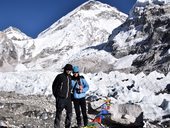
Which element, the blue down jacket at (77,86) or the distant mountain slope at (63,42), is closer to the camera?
the blue down jacket at (77,86)

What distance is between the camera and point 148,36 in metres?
96.0

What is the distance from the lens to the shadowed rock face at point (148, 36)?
78.4m

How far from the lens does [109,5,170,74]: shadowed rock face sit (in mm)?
78450

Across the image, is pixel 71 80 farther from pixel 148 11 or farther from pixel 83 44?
pixel 83 44

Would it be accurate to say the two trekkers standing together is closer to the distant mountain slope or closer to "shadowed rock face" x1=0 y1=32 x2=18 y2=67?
the distant mountain slope

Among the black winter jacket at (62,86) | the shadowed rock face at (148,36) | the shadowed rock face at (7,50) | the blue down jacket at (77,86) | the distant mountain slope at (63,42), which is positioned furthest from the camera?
the distant mountain slope at (63,42)

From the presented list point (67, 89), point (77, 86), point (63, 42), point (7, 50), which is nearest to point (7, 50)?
point (7, 50)

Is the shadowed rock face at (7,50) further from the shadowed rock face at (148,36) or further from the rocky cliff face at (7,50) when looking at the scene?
the shadowed rock face at (148,36)

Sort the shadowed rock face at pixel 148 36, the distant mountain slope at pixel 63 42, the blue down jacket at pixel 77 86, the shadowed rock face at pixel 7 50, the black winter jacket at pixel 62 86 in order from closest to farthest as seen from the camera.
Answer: the black winter jacket at pixel 62 86, the blue down jacket at pixel 77 86, the shadowed rock face at pixel 148 36, the shadowed rock face at pixel 7 50, the distant mountain slope at pixel 63 42

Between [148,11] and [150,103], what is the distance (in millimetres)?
87910

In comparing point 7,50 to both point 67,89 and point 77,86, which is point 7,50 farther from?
point 67,89

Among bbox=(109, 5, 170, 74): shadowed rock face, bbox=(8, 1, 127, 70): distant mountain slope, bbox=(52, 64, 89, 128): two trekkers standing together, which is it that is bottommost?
bbox=(52, 64, 89, 128): two trekkers standing together

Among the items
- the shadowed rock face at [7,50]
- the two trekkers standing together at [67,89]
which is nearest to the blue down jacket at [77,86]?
the two trekkers standing together at [67,89]

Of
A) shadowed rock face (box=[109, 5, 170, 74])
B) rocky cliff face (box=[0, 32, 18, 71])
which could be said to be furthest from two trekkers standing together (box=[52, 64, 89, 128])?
rocky cliff face (box=[0, 32, 18, 71])
